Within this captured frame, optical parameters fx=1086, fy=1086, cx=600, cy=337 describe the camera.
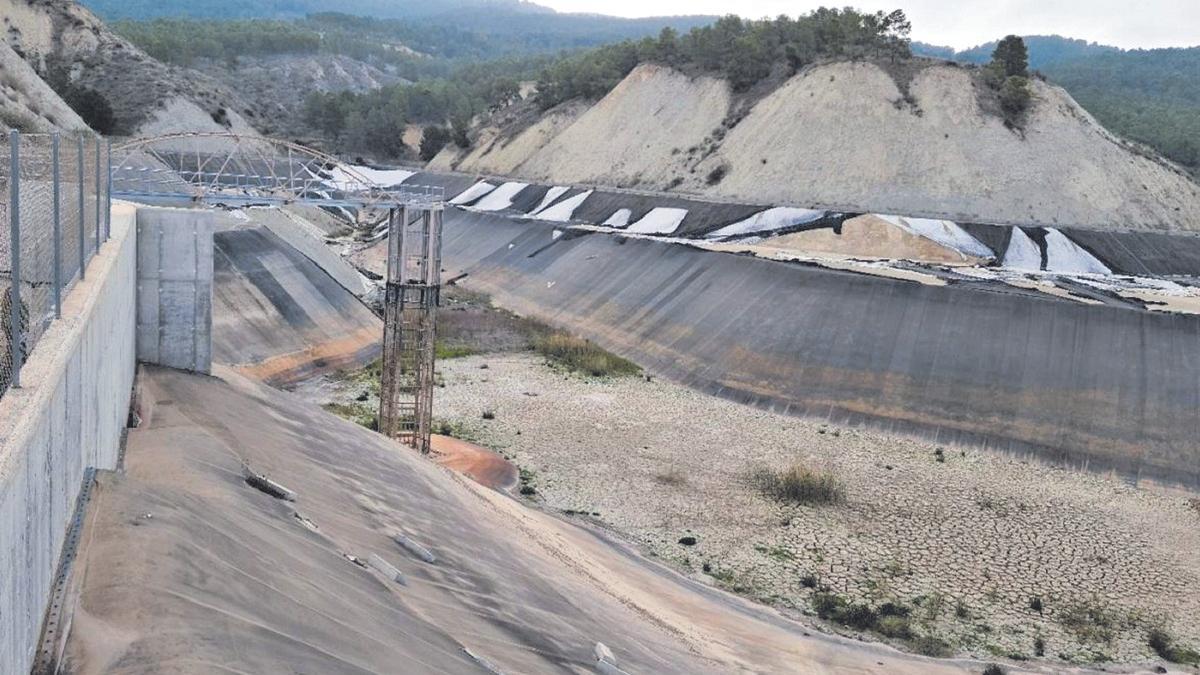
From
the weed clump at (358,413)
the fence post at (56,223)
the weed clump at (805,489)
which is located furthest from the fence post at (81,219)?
the weed clump at (805,489)

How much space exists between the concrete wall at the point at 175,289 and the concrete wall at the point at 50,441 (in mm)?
5740

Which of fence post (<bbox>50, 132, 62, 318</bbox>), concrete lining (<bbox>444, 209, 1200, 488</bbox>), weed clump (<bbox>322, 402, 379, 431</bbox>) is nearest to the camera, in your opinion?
fence post (<bbox>50, 132, 62, 318</bbox>)

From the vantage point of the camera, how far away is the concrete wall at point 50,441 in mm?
7285

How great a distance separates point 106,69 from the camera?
89750 mm

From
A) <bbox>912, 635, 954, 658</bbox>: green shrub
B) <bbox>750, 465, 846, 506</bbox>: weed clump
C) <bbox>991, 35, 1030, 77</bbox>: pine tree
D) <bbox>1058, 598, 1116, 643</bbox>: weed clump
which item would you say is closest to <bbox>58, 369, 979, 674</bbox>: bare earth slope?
<bbox>912, 635, 954, 658</bbox>: green shrub

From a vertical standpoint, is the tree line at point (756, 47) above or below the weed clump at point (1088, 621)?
above

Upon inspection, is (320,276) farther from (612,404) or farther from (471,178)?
(471,178)

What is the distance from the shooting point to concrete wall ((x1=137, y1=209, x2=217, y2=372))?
66.4 ft

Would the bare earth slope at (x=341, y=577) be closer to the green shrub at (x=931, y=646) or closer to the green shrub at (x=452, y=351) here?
the green shrub at (x=931, y=646)

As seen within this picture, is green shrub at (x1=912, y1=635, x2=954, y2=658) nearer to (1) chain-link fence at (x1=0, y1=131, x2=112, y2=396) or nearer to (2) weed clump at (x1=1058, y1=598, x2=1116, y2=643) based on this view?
(2) weed clump at (x1=1058, y1=598, x2=1116, y2=643)

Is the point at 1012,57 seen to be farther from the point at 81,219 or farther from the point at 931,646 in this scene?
the point at 81,219

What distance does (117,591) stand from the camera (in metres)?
9.69

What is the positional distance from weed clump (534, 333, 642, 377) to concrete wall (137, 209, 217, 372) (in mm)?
23474

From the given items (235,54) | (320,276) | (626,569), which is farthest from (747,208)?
(235,54)
